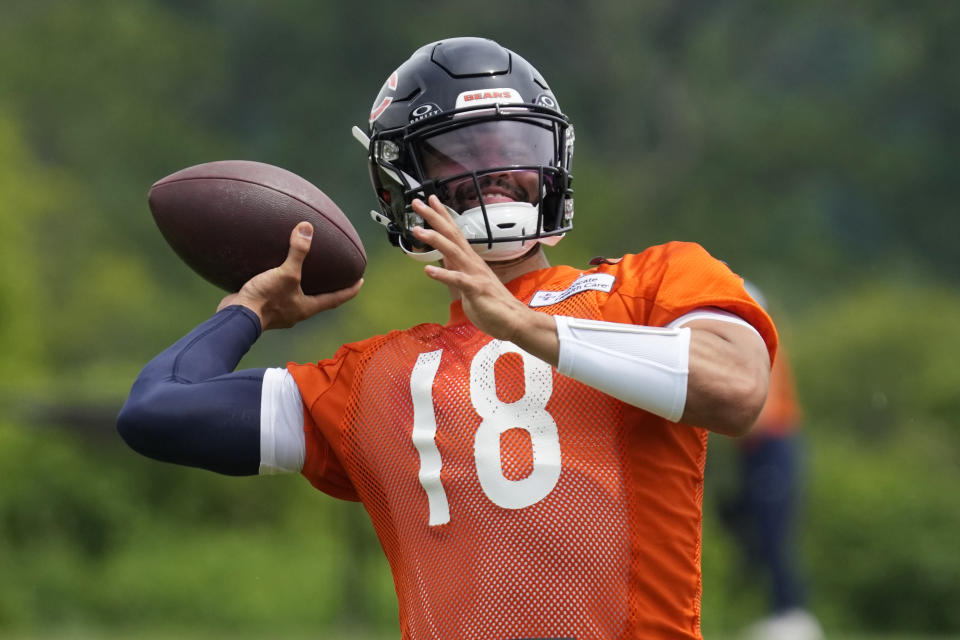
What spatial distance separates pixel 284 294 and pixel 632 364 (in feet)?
2.96

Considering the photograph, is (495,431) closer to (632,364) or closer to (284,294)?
(632,364)

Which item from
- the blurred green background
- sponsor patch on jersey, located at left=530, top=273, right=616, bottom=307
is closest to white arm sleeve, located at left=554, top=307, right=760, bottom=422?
sponsor patch on jersey, located at left=530, top=273, right=616, bottom=307

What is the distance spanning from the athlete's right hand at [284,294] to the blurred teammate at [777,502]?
14.3 ft

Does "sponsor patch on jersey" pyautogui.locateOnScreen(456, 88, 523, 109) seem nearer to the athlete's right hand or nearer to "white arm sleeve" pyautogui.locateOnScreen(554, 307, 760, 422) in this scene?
the athlete's right hand

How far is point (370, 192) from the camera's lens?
2184cm

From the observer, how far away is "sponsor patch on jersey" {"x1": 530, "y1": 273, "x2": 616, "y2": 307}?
9.10 ft

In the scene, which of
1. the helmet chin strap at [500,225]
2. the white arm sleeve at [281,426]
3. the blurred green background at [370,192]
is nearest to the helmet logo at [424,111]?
the helmet chin strap at [500,225]

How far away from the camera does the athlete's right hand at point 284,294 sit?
309 cm

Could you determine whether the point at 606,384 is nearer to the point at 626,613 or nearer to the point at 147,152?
the point at 626,613

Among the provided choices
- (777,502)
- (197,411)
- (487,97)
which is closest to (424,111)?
(487,97)

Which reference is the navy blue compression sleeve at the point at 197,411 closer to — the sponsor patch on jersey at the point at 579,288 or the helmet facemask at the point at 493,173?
the helmet facemask at the point at 493,173

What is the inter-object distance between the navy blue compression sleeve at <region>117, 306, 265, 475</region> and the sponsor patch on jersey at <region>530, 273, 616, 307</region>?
568 millimetres

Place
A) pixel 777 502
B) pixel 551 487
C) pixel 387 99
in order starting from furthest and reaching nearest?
pixel 777 502, pixel 387 99, pixel 551 487

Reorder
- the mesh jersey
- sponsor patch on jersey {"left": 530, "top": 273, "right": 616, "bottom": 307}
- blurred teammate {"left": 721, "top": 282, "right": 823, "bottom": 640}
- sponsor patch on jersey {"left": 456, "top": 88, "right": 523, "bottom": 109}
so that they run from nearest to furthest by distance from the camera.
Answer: the mesh jersey, sponsor patch on jersey {"left": 530, "top": 273, "right": 616, "bottom": 307}, sponsor patch on jersey {"left": 456, "top": 88, "right": 523, "bottom": 109}, blurred teammate {"left": 721, "top": 282, "right": 823, "bottom": 640}
